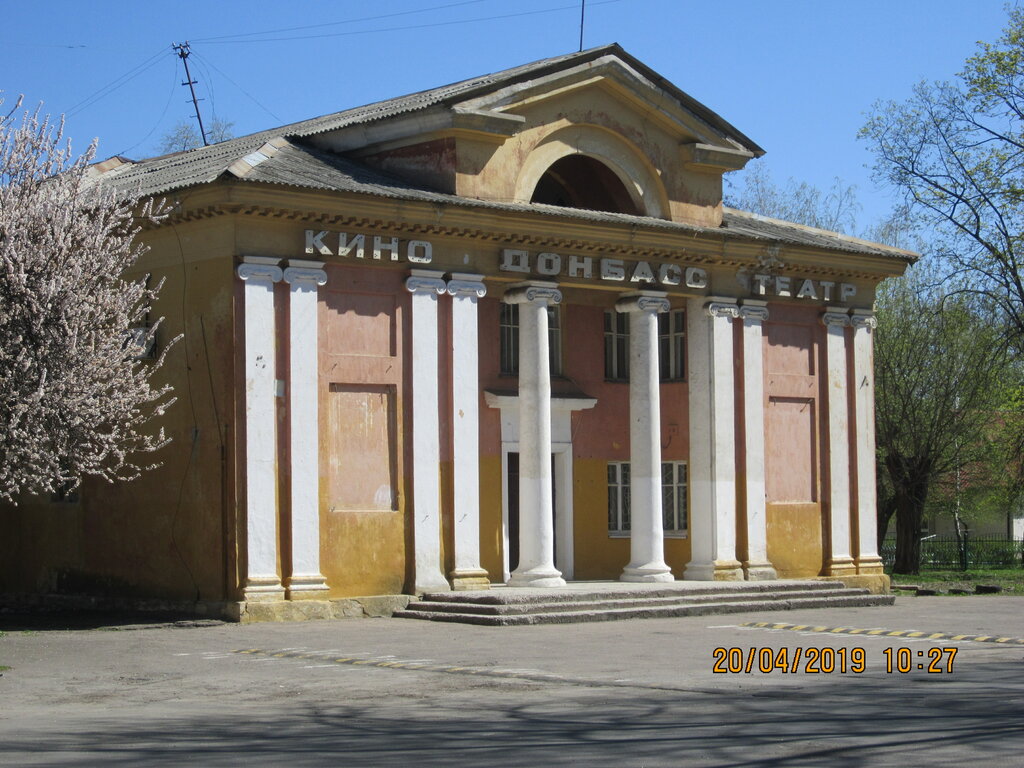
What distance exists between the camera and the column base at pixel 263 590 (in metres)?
19.7

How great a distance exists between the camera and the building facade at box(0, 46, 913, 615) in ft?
66.7

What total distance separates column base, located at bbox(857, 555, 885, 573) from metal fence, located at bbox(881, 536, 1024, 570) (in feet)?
59.4

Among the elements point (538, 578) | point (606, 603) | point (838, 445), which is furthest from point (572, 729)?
point (838, 445)

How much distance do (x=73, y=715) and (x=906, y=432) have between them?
1217 inches

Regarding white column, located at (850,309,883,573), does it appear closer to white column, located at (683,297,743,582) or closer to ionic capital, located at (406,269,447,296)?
white column, located at (683,297,743,582)

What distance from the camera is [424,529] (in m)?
21.6

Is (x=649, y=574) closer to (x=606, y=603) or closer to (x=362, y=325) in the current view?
(x=606, y=603)

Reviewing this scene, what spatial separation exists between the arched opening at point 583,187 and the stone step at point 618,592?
20.5 feet

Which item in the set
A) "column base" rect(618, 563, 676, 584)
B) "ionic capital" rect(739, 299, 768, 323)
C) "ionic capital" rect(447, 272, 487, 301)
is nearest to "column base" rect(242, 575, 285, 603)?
"ionic capital" rect(447, 272, 487, 301)

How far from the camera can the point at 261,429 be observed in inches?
792

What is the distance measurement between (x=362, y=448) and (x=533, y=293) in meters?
3.68

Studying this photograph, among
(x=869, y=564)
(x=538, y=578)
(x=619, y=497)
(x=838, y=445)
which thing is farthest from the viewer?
(x=869, y=564)

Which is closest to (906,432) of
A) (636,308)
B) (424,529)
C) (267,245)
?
(636,308)
